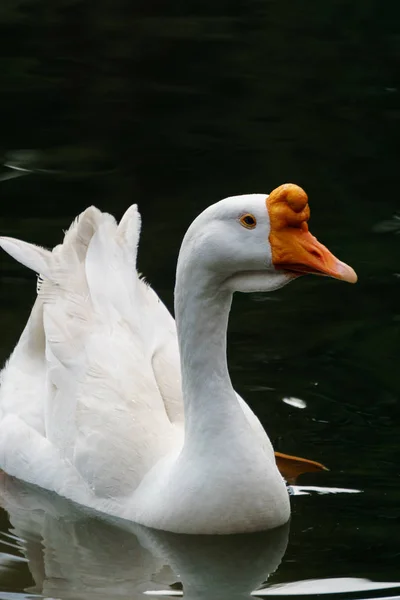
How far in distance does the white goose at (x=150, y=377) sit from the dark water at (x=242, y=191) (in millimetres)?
247

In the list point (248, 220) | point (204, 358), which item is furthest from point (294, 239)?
point (204, 358)

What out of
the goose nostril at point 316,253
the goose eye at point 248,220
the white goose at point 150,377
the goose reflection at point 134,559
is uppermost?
the goose eye at point 248,220

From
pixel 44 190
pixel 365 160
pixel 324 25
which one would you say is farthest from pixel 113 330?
pixel 324 25

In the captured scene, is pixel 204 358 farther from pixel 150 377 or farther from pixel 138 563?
pixel 138 563

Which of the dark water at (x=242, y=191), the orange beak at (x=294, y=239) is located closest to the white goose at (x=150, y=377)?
the orange beak at (x=294, y=239)

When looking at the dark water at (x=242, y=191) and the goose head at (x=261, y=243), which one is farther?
the dark water at (x=242, y=191)

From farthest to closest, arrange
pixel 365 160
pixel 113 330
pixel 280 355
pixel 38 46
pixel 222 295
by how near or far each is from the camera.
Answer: pixel 38 46, pixel 365 160, pixel 280 355, pixel 113 330, pixel 222 295

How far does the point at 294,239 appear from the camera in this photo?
7.21 m

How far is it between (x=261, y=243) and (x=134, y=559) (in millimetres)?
1964

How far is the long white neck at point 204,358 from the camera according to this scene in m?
7.58

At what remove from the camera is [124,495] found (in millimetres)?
8188

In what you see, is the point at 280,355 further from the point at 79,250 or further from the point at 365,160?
the point at 365,160

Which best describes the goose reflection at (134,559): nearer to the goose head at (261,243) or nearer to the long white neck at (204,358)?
the long white neck at (204,358)

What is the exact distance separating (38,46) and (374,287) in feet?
26.0
